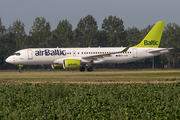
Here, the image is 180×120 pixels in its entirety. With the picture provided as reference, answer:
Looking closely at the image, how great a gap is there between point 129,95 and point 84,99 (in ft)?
8.64

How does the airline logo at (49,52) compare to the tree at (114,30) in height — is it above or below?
below

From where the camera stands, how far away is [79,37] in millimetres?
91438

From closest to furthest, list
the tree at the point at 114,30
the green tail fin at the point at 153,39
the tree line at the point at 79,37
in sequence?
1. the green tail fin at the point at 153,39
2. the tree line at the point at 79,37
3. the tree at the point at 114,30

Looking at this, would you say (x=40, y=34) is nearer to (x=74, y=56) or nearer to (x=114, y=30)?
(x=114, y=30)

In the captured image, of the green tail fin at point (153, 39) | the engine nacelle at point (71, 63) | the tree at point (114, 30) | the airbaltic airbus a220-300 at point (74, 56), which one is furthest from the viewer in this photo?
the tree at point (114, 30)

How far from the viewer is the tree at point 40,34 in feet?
258

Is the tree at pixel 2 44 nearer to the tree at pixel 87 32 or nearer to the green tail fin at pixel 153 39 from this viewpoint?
the tree at pixel 87 32

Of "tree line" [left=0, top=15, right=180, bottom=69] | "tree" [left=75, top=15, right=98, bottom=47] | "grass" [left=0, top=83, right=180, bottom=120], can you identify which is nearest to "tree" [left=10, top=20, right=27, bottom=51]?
"tree line" [left=0, top=15, right=180, bottom=69]

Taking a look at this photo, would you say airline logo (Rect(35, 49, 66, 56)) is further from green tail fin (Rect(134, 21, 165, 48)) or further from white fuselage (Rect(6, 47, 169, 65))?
green tail fin (Rect(134, 21, 165, 48))

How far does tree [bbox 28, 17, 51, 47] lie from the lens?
78625 millimetres

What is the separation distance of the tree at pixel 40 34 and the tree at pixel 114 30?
18.9 metres

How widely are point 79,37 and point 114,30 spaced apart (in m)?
11.8

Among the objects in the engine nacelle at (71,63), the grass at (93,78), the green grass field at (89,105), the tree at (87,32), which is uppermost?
the tree at (87,32)

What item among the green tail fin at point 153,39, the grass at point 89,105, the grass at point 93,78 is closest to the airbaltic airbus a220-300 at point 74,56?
the green tail fin at point 153,39
